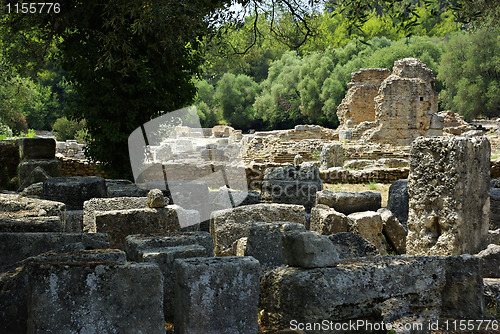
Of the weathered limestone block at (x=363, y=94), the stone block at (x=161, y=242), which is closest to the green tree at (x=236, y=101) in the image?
the weathered limestone block at (x=363, y=94)

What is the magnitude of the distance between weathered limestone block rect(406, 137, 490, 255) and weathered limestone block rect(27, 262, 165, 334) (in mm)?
4635

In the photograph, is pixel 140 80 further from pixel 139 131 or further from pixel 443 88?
pixel 443 88

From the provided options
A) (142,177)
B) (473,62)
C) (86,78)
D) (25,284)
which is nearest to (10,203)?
(25,284)

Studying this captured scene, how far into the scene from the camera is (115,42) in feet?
27.3

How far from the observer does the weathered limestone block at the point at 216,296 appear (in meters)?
2.97

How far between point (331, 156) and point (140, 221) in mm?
14347

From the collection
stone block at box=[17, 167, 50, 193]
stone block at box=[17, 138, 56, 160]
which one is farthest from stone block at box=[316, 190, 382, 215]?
stone block at box=[17, 138, 56, 160]

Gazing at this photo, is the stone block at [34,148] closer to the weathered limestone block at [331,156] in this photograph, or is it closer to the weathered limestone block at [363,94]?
the weathered limestone block at [331,156]

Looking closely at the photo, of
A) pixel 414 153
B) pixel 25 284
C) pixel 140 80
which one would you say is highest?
pixel 140 80

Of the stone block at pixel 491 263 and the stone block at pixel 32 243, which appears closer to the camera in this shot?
the stone block at pixel 32 243

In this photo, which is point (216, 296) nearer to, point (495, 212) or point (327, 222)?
point (327, 222)

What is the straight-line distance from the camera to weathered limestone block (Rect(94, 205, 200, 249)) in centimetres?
492

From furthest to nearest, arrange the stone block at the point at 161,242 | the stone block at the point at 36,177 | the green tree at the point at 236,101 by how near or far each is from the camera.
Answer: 1. the green tree at the point at 236,101
2. the stone block at the point at 36,177
3. the stone block at the point at 161,242

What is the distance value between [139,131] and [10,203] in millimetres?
5078
